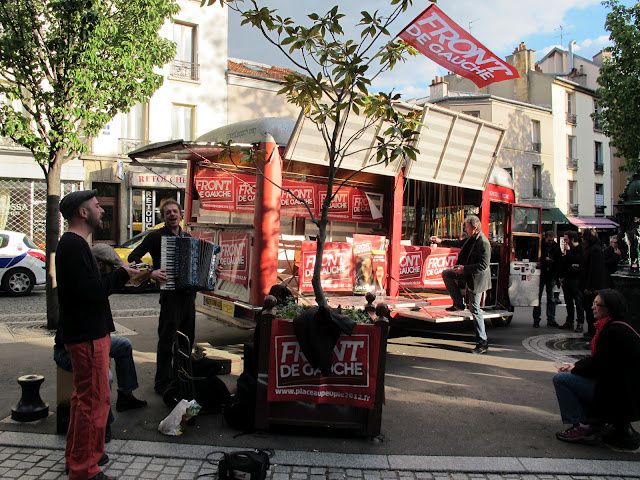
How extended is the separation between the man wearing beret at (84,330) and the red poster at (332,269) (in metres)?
4.29

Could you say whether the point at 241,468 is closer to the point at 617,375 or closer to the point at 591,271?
the point at 617,375

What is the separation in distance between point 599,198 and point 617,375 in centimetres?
4058

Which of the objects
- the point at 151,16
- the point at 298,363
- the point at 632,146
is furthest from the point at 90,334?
the point at 632,146

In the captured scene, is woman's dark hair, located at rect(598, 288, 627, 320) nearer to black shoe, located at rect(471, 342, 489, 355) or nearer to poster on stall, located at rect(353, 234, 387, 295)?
black shoe, located at rect(471, 342, 489, 355)

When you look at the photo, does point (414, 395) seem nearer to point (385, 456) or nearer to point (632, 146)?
point (385, 456)

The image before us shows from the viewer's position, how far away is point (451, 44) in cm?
691

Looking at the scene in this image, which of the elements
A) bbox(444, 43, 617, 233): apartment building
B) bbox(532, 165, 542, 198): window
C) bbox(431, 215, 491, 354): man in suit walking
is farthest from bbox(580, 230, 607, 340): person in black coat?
bbox(532, 165, 542, 198): window

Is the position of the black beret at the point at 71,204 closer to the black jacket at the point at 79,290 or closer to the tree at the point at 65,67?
the black jacket at the point at 79,290

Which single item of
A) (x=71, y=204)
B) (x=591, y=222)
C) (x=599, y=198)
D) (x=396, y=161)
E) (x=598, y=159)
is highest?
(x=598, y=159)

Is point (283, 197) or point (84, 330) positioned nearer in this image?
point (84, 330)

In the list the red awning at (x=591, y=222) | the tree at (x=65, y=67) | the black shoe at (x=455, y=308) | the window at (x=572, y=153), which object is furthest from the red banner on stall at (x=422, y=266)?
the window at (x=572, y=153)

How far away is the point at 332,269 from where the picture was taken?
812cm

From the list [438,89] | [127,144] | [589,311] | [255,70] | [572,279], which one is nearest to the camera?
[589,311]

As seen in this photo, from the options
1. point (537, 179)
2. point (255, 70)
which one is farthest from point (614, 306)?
point (537, 179)
